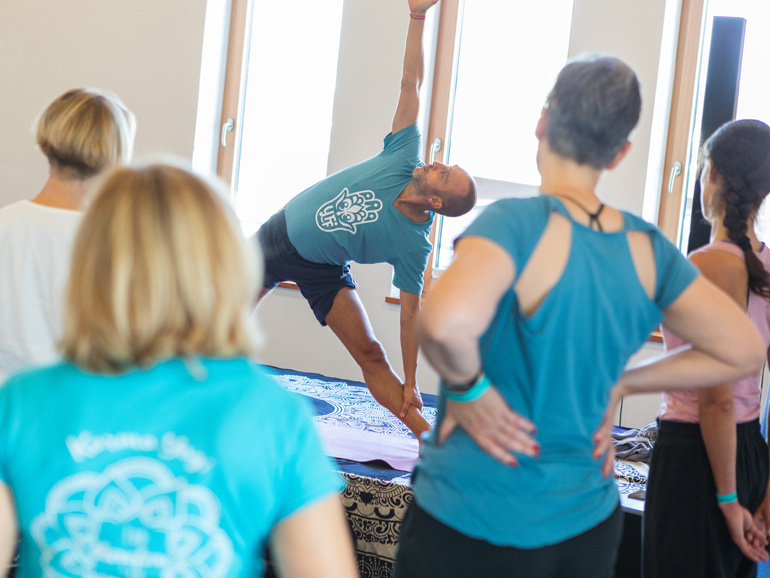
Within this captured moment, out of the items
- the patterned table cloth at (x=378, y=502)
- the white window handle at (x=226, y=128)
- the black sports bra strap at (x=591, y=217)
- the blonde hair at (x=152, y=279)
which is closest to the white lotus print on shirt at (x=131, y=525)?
the blonde hair at (x=152, y=279)

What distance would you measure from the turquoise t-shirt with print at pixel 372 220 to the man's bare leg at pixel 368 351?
20 cm

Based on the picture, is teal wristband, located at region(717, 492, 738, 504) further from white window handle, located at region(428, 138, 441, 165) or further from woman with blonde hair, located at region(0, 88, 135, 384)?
white window handle, located at region(428, 138, 441, 165)

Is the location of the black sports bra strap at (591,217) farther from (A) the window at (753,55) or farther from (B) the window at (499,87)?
(B) the window at (499,87)

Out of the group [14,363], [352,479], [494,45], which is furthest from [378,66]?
[14,363]

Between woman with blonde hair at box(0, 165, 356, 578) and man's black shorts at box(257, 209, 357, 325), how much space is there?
2.21 m

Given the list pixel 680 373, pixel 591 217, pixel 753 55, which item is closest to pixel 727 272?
pixel 680 373

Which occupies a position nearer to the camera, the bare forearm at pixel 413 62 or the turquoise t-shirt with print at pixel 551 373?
the turquoise t-shirt with print at pixel 551 373

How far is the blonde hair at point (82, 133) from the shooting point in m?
1.69

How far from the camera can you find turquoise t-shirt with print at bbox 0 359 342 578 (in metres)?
0.79

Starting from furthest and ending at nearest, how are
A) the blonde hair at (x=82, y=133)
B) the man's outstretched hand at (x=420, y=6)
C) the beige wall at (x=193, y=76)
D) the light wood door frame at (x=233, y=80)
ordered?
the light wood door frame at (x=233, y=80), the beige wall at (x=193, y=76), the man's outstretched hand at (x=420, y=6), the blonde hair at (x=82, y=133)

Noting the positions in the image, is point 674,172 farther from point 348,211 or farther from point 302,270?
point 302,270

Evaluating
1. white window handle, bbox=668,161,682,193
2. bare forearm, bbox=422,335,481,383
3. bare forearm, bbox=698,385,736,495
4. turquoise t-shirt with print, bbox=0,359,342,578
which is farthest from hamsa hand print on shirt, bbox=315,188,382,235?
white window handle, bbox=668,161,682,193

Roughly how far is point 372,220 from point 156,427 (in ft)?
6.98

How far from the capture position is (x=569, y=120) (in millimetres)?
1093
